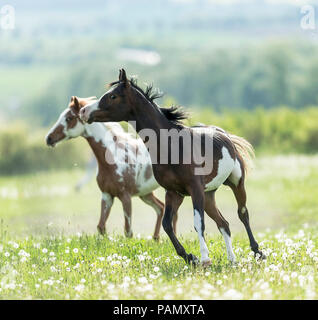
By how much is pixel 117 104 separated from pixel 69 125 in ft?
10.2

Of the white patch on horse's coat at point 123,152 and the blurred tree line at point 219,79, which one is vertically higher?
the blurred tree line at point 219,79

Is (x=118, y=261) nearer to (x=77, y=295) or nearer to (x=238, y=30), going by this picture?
(x=77, y=295)

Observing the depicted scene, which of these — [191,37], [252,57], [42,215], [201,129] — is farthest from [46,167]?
[191,37]

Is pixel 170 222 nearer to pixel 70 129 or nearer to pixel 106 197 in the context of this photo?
pixel 106 197

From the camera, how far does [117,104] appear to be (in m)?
8.05

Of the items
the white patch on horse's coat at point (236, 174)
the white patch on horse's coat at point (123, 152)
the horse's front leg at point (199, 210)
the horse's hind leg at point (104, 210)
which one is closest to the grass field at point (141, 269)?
the horse's hind leg at point (104, 210)

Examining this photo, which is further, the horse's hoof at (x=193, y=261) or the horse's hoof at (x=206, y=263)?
the horse's hoof at (x=193, y=261)

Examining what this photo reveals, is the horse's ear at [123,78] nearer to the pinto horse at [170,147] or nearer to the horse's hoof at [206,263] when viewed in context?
the pinto horse at [170,147]

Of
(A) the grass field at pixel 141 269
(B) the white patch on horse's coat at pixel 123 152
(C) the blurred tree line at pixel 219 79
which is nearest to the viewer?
(A) the grass field at pixel 141 269

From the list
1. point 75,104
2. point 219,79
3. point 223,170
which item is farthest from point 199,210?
point 219,79

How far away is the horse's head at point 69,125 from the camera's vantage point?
10.9m

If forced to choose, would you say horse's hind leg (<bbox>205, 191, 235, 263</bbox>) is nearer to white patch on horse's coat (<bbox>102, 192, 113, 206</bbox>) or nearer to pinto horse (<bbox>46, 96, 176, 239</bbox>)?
pinto horse (<bbox>46, 96, 176, 239</bbox>)

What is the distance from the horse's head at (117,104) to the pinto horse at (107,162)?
2.64 metres

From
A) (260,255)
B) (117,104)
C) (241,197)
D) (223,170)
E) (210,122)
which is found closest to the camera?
(117,104)
